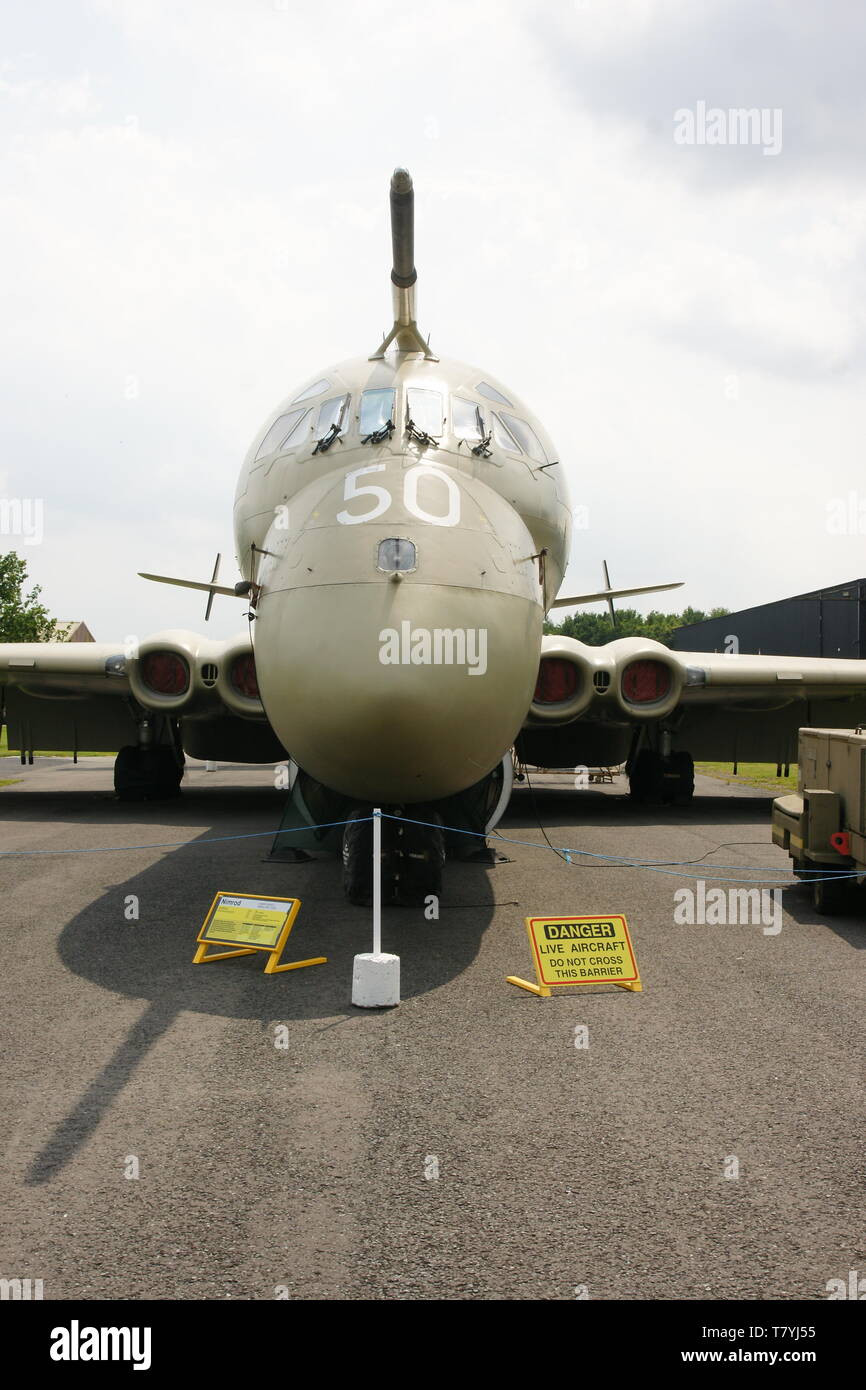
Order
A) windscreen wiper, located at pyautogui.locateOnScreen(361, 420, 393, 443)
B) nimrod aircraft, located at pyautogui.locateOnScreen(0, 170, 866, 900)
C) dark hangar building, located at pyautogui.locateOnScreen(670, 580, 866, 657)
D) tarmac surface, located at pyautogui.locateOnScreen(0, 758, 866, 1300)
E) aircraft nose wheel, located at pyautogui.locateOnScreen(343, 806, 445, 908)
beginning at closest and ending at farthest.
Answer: tarmac surface, located at pyautogui.locateOnScreen(0, 758, 866, 1300) < nimrod aircraft, located at pyautogui.locateOnScreen(0, 170, 866, 900) < aircraft nose wheel, located at pyautogui.locateOnScreen(343, 806, 445, 908) < windscreen wiper, located at pyautogui.locateOnScreen(361, 420, 393, 443) < dark hangar building, located at pyautogui.locateOnScreen(670, 580, 866, 657)

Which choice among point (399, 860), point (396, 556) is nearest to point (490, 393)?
point (396, 556)

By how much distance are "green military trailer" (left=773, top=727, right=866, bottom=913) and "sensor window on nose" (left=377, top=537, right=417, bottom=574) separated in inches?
160

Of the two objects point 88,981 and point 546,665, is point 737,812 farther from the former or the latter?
point 88,981

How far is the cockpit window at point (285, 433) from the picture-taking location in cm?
802

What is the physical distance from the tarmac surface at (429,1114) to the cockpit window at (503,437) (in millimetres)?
3785

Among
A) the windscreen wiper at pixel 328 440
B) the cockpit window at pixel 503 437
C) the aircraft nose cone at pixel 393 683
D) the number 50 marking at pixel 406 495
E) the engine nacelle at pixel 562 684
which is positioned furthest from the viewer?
the engine nacelle at pixel 562 684

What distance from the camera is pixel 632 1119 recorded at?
149 inches

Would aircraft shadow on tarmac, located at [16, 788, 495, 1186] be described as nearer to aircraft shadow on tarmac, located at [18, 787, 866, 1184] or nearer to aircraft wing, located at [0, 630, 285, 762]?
aircraft shadow on tarmac, located at [18, 787, 866, 1184]

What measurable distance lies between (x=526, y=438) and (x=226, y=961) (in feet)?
16.5

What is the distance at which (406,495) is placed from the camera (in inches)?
244

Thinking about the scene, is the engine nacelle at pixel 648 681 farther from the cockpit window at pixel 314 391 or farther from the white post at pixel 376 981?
the white post at pixel 376 981

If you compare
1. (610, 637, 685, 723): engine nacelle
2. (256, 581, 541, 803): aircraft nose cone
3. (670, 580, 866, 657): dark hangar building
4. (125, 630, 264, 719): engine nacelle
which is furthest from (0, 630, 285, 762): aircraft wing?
(670, 580, 866, 657): dark hangar building

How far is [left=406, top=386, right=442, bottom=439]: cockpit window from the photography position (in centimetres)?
729

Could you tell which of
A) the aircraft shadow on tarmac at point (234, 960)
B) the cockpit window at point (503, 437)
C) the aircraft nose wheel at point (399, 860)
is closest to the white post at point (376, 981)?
the aircraft shadow on tarmac at point (234, 960)
